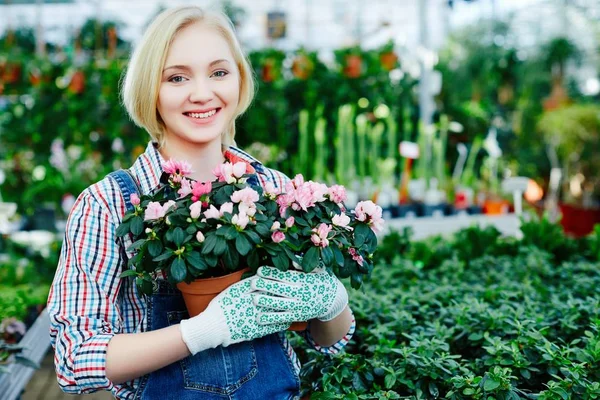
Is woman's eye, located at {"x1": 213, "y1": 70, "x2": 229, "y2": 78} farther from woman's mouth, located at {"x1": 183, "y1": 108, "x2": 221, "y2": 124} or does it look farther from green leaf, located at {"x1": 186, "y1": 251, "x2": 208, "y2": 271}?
green leaf, located at {"x1": 186, "y1": 251, "x2": 208, "y2": 271}

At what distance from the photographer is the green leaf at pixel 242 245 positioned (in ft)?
3.84

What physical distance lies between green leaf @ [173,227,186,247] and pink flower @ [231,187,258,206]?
102mm

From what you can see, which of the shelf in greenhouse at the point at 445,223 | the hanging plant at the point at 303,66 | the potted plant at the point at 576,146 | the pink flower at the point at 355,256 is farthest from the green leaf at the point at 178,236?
the potted plant at the point at 576,146

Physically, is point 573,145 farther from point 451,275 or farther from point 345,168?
point 451,275

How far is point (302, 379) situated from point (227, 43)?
2.52 ft

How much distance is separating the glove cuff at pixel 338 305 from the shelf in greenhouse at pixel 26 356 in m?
1.04

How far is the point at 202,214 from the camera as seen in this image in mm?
1253

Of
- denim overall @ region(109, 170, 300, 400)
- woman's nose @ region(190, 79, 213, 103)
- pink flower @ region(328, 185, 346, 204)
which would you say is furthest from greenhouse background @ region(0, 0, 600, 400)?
woman's nose @ region(190, 79, 213, 103)

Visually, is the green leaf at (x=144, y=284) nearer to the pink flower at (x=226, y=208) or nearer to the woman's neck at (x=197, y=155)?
the pink flower at (x=226, y=208)

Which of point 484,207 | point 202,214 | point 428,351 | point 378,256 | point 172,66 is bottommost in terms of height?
point 484,207

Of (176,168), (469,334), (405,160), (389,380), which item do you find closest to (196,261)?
(176,168)

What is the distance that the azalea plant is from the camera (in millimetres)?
1193

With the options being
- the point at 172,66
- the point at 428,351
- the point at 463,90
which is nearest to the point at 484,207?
the point at 428,351

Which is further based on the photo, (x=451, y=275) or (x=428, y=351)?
(x=451, y=275)
